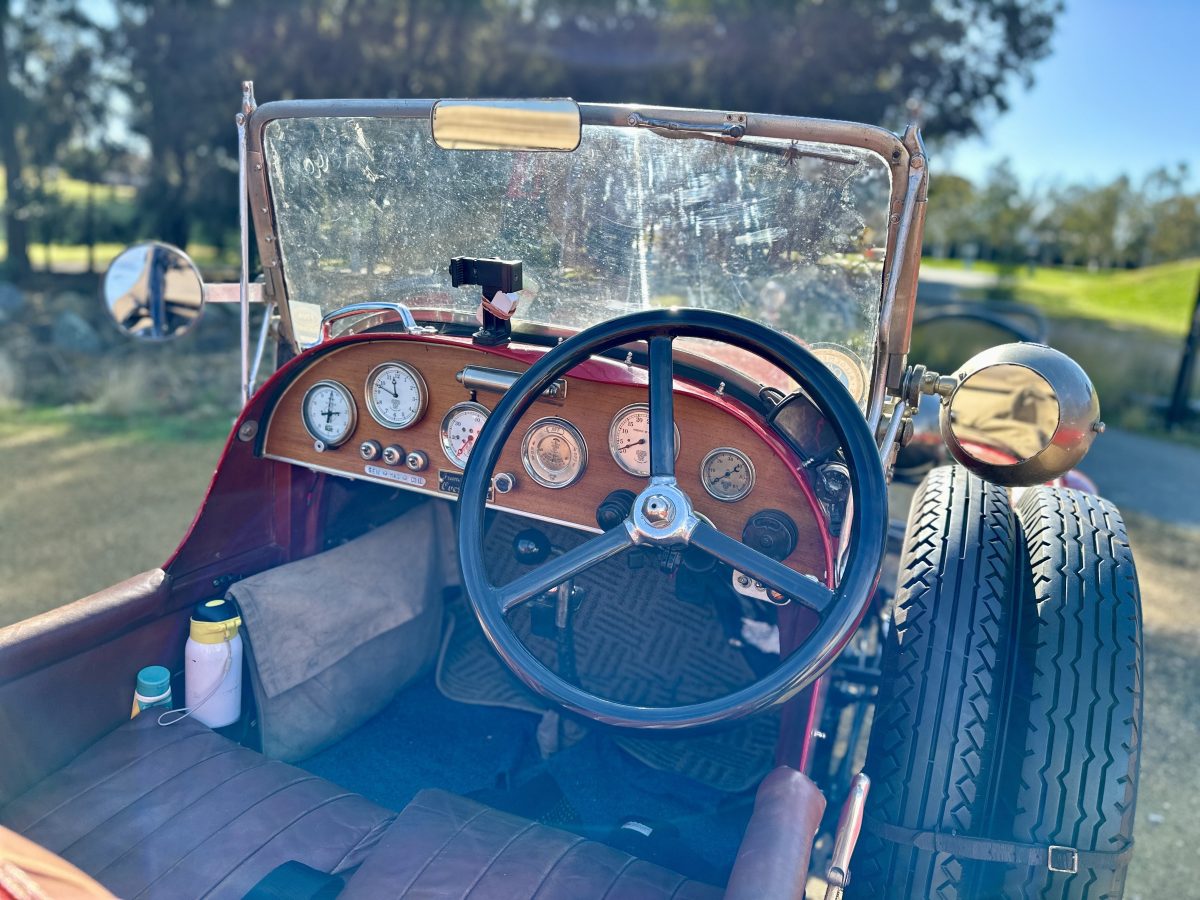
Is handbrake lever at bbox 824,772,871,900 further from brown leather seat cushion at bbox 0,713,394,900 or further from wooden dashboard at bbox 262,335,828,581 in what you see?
brown leather seat cushion at bbox 0,713,394,900

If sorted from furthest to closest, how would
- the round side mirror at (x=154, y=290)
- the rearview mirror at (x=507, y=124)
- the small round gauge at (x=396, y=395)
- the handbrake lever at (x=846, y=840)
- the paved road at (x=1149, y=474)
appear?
the paved road at (x=1149, y=474) < the round side mirror at (x=154, y=290) < the small round gauge at (x=396, y=395) < the rearview mirror at (x=507, y=124) < the handbrake lever at (x=846, y=840)

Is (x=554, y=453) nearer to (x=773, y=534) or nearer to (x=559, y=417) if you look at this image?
(x=559, y=417)

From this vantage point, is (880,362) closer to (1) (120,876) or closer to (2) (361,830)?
(2) (361,830)

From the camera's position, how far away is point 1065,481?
334cm

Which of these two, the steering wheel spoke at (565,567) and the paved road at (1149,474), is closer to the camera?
the steering wheel spoke at (565,567)

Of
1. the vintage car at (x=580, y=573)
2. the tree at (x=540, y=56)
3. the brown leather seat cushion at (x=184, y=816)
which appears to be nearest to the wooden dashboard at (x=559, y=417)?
the vintage car at (x=580, y=573)

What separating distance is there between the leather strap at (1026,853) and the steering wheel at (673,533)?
0.49 meters

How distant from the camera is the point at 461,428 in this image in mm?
2205

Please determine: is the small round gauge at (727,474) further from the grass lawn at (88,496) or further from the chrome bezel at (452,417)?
the grass lawn at (88,496)

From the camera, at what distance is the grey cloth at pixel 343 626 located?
7.55ft

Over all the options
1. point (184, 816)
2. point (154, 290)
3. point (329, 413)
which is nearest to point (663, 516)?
point (329, 413)

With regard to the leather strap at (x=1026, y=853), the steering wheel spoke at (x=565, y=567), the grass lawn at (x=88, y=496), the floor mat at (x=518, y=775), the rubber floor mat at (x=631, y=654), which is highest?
the steering wheel spoke at (x=565, y=567)

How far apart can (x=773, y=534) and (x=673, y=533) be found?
11.5 inches

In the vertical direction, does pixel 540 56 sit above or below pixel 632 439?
above
